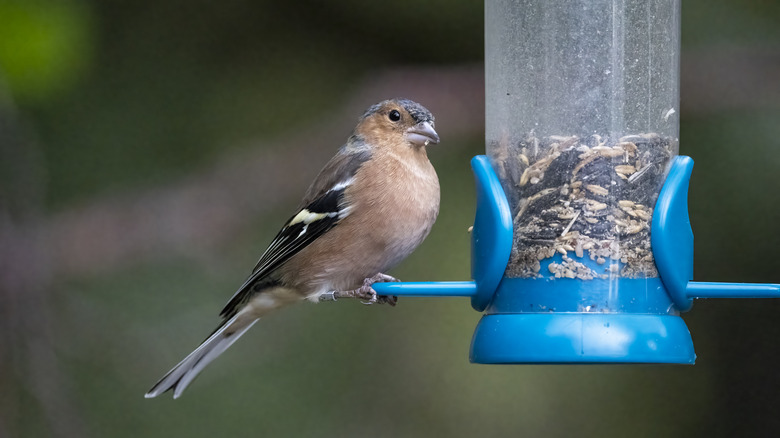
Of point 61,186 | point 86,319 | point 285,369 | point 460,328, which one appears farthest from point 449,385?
point 61,186

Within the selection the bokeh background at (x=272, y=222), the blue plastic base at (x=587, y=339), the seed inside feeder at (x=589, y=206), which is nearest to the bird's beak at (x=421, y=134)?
the seed inside feeder at (x=589, y=206)

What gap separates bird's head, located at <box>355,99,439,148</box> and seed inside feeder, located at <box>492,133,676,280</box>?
80cm

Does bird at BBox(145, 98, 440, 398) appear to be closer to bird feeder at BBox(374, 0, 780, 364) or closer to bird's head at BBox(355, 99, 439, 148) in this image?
bird's head at BBox(355, 99, 439, 148)

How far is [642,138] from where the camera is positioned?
4.45m

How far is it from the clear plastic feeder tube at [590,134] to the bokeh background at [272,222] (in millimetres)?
2004

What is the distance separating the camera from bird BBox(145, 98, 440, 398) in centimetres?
489

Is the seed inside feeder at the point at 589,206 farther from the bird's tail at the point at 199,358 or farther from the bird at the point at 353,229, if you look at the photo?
the bird's tail at the point at 199,358

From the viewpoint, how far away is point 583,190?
4.38 metres

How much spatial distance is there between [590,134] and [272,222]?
3034 mm

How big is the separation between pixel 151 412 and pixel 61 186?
1587 mm

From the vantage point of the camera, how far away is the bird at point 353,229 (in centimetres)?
489

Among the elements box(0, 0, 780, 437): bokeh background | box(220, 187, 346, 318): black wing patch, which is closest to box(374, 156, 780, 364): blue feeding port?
box(220, 187, 346, 318): black wing patch

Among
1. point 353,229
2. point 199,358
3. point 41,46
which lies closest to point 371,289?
point 353,229

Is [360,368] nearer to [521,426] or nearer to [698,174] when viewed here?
[521,426]
